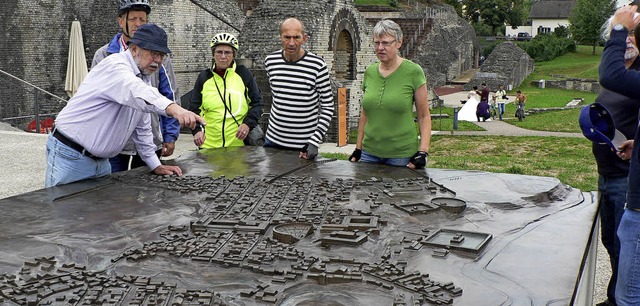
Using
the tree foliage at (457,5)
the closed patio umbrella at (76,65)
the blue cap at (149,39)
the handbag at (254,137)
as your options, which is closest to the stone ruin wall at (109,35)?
the closed patio umbrella at (76,65)

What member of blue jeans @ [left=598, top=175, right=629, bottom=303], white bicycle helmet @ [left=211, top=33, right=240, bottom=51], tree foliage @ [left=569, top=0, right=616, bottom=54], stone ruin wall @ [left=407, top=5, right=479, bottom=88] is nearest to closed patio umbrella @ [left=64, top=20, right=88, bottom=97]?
white bicycle helmet @ [left=211, top=33, right=240, bottom=51]

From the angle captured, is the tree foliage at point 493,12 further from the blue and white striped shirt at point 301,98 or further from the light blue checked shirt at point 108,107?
the light blue checked shirt at point 108,107

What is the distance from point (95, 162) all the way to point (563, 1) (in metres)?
79.5

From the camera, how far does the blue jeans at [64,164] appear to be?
416 cm

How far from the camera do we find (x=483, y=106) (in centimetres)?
2311

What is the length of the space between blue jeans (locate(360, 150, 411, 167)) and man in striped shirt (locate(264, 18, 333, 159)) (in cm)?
40

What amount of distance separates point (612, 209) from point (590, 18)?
52.2m

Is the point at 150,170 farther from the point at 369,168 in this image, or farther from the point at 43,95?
the point at 43,95

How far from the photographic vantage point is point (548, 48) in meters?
52.1

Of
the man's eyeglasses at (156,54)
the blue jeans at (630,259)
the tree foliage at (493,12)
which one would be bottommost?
the blue jeans at (630,259)

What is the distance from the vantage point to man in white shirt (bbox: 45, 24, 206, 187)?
3768mm

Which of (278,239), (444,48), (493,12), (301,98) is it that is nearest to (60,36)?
(301,98)

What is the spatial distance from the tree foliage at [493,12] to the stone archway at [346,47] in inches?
1700

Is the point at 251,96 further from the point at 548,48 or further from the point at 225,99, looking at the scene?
the point at 548,48
